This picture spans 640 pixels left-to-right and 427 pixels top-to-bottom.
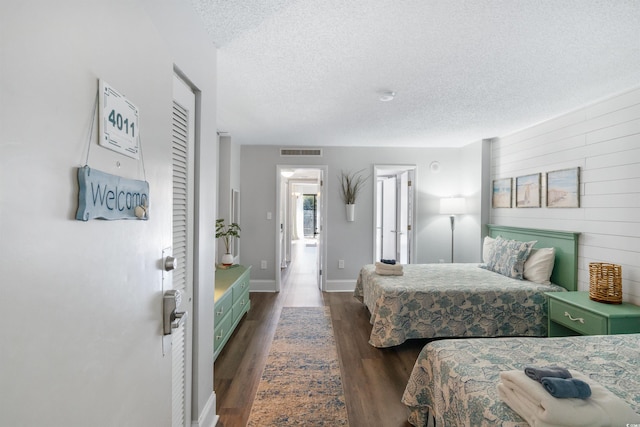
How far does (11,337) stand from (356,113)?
131 inches

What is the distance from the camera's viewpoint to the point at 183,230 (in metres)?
1.66

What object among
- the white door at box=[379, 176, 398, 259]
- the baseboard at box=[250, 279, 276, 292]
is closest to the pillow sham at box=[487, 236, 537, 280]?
the white door at box=[379, 176, 398, 259]

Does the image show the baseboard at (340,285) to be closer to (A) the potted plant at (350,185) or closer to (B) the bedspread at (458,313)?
(A) the potted plant at (350,185)

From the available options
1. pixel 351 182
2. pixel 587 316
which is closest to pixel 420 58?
pixel 587 316

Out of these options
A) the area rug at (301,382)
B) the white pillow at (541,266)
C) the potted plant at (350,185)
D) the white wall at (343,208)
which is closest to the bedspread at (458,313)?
the white pillow at (541,266)

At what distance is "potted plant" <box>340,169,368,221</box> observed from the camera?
16.9 feet

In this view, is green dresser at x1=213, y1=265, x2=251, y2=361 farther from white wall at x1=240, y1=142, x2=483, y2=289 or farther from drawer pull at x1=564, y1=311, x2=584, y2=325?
drawer pull at x1=564, y1=311, x2=584, y2=325

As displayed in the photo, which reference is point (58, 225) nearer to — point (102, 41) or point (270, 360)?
point (102, 41)

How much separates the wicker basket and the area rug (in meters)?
2.29

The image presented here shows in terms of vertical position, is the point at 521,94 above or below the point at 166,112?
above

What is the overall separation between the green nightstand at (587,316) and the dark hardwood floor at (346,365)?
1252 mm

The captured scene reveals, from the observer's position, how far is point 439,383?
1.65 m

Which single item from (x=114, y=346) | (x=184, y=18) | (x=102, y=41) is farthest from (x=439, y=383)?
(x=184, y=18)

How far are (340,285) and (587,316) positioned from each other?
329cm
